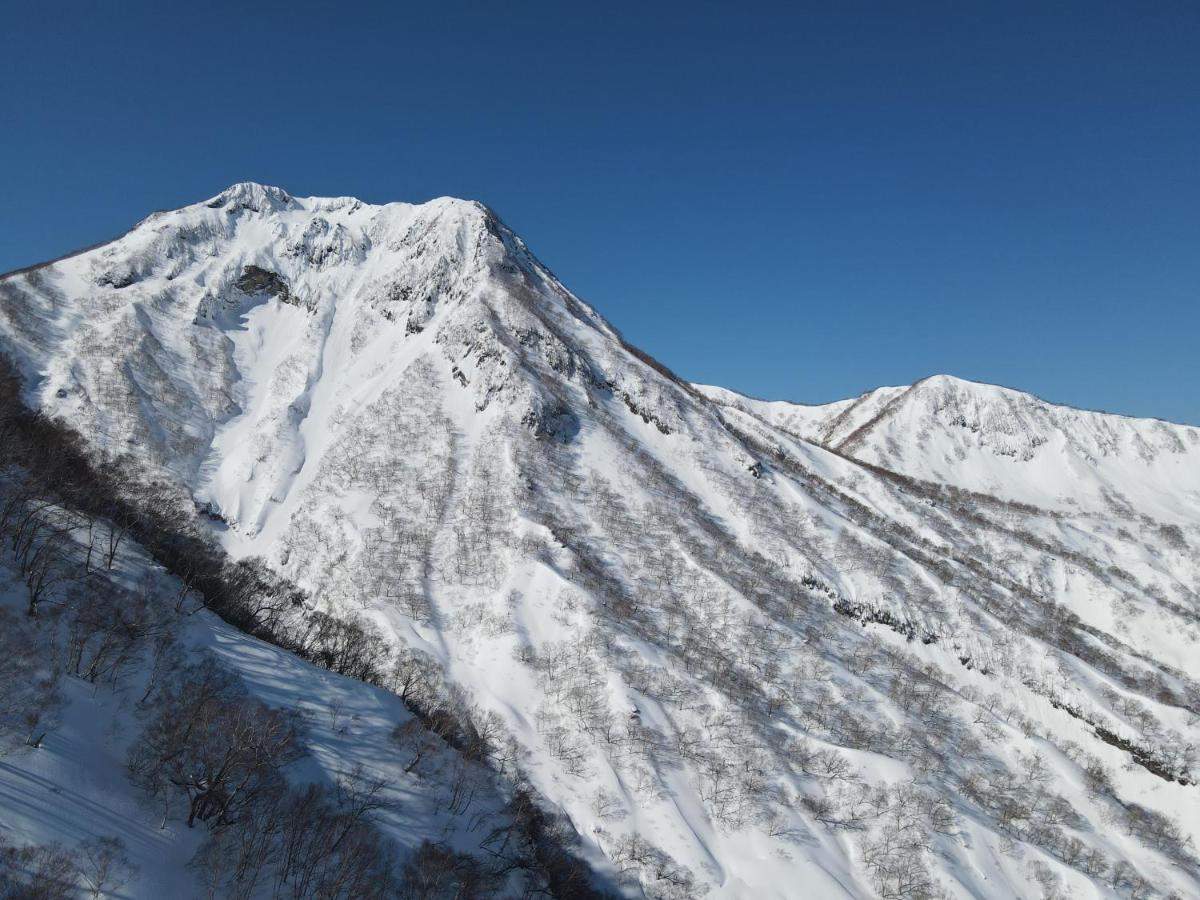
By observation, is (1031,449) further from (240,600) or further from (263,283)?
(263,283)

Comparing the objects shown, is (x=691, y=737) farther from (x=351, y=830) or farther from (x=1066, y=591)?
(x=1066, y=591)

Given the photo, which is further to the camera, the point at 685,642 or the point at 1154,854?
the point at 685,642

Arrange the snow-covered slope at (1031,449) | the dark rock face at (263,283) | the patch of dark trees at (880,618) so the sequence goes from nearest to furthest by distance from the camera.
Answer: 1. the patch of dark trees at (880,618)
2. the dark rock face at (263,283)
3. the snow-covered slope at (1031,449)

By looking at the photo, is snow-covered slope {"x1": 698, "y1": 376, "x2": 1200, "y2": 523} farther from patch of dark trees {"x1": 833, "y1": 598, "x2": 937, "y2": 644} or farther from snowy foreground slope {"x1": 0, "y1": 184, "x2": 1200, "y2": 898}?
patch of dark trees {"x1": 833, "y1": 598, "x2": 937, "y2": 644}

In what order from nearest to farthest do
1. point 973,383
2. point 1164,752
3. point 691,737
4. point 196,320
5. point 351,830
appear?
point 351,830 < point 691,737 < point 1164,752 < point 196,320 < point 973,383

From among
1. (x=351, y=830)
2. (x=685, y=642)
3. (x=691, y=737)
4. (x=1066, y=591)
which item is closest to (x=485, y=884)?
(x=351, y=830)

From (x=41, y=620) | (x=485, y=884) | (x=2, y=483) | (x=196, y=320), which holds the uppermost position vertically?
(x=196, y=320)

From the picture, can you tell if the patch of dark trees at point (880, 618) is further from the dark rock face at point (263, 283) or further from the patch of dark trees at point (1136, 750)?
the dark rock face at point (263, 283)

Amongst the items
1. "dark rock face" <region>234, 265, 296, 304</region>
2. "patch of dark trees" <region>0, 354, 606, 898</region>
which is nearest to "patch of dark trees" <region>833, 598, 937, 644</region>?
"patch of dark trees" <region>0, 354, 606, 898</region>

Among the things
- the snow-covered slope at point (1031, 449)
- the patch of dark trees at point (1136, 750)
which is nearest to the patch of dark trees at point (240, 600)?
the patch of dark trees at point (1136, 750)
